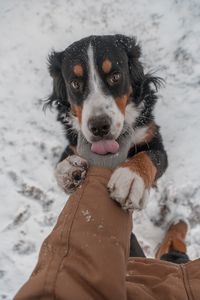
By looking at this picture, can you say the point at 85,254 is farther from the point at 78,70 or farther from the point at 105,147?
the point at 78,70

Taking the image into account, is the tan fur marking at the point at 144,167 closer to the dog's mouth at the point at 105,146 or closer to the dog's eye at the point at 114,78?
the dog's mouth at the point at 105,146

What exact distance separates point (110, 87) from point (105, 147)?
19.3 inches

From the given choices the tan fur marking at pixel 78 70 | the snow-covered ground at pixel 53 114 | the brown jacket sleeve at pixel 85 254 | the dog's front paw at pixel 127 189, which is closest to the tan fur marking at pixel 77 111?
the tan fur marking at pixel 78 70

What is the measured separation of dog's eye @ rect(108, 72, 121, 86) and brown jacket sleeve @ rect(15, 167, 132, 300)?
3.80ft

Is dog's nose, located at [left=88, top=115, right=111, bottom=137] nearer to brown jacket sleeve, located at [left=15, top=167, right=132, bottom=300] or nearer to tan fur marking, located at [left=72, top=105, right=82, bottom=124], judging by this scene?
tan fur marking, located at [left=72, top=105, right=82, bottom=124]

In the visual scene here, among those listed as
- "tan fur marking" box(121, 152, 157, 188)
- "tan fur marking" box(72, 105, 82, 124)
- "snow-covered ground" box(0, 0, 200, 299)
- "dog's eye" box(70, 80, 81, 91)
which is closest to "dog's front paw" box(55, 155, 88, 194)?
"tan fur marking" box(121, 152, 157, 188)

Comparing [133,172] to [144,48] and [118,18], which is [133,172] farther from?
[118,18]

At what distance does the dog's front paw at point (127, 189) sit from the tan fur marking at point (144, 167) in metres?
0.07

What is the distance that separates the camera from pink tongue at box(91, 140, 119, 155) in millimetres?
2688

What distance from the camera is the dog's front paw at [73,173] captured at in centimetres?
241

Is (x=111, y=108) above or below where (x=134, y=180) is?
above

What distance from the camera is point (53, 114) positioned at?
4523 millimetres

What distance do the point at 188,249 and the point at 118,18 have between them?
9.42 ft

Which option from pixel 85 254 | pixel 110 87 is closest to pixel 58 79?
pixel 110 87
